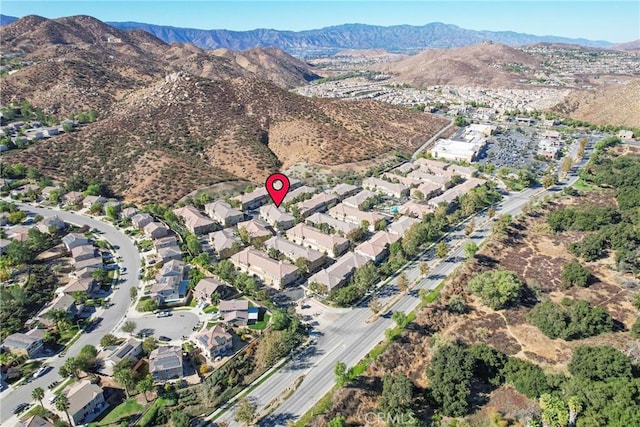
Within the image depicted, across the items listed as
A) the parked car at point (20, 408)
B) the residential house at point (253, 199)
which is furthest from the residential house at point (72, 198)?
the parked car at point (20, 408)

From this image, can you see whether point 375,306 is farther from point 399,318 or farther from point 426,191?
point 426,191

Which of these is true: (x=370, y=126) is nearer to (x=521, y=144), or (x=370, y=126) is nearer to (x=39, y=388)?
(x=521, y=144)

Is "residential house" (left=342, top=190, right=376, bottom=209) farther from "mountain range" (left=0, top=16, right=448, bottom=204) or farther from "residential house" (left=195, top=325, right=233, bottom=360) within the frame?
"residential house" (left=195, top=325, right=233, bottom=360)

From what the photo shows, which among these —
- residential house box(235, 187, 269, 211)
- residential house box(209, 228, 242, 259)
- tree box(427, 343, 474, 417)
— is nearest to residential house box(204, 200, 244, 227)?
residential house box(235, 187, 269, 211)

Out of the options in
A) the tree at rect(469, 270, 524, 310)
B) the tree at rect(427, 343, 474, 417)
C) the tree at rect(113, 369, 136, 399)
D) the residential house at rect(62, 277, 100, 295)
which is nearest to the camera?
the tree at rect(427, 343, 474, 417)

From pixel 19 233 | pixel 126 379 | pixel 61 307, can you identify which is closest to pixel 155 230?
pixel 61 307

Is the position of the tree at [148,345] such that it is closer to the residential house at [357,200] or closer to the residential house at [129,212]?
the residential house at [129,212]
